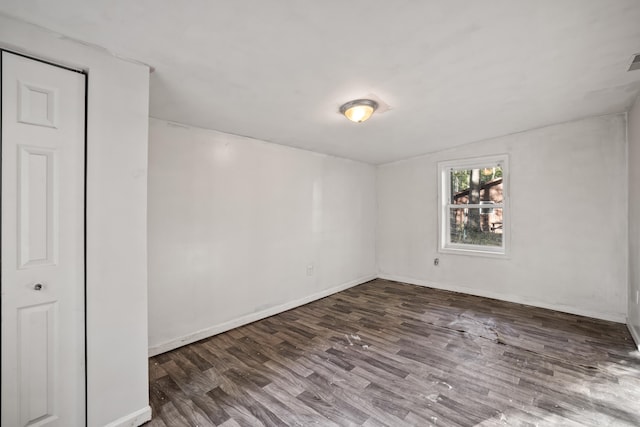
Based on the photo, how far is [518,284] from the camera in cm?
372

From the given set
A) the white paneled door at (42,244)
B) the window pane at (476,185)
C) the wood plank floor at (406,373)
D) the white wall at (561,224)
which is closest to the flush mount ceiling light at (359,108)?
the white paneled door at (42,244)

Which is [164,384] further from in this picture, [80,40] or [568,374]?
[568,374]

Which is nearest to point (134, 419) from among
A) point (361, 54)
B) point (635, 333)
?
point (361, 54)

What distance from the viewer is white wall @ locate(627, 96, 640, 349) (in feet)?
8.34

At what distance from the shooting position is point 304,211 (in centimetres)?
387

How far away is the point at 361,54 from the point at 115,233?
186cm

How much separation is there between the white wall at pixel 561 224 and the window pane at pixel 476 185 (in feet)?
0.80

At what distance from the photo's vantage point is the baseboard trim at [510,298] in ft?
10.3

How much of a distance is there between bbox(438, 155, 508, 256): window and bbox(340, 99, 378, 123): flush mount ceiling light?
2.49 metres

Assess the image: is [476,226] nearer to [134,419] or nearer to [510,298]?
[510,298]

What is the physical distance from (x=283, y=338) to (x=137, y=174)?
6.67ft

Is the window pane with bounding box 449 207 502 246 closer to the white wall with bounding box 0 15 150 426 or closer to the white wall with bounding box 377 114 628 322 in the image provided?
the white wall with bounding box 377 114 628 322

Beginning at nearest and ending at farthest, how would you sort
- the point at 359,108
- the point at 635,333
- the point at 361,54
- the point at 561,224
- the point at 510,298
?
the point at 361,54, the point at 359,108, the point at 635,333, the point at 561,224, the point at 510,298

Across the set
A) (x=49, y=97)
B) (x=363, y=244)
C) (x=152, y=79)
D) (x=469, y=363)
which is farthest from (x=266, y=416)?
(x=363, y=244)
